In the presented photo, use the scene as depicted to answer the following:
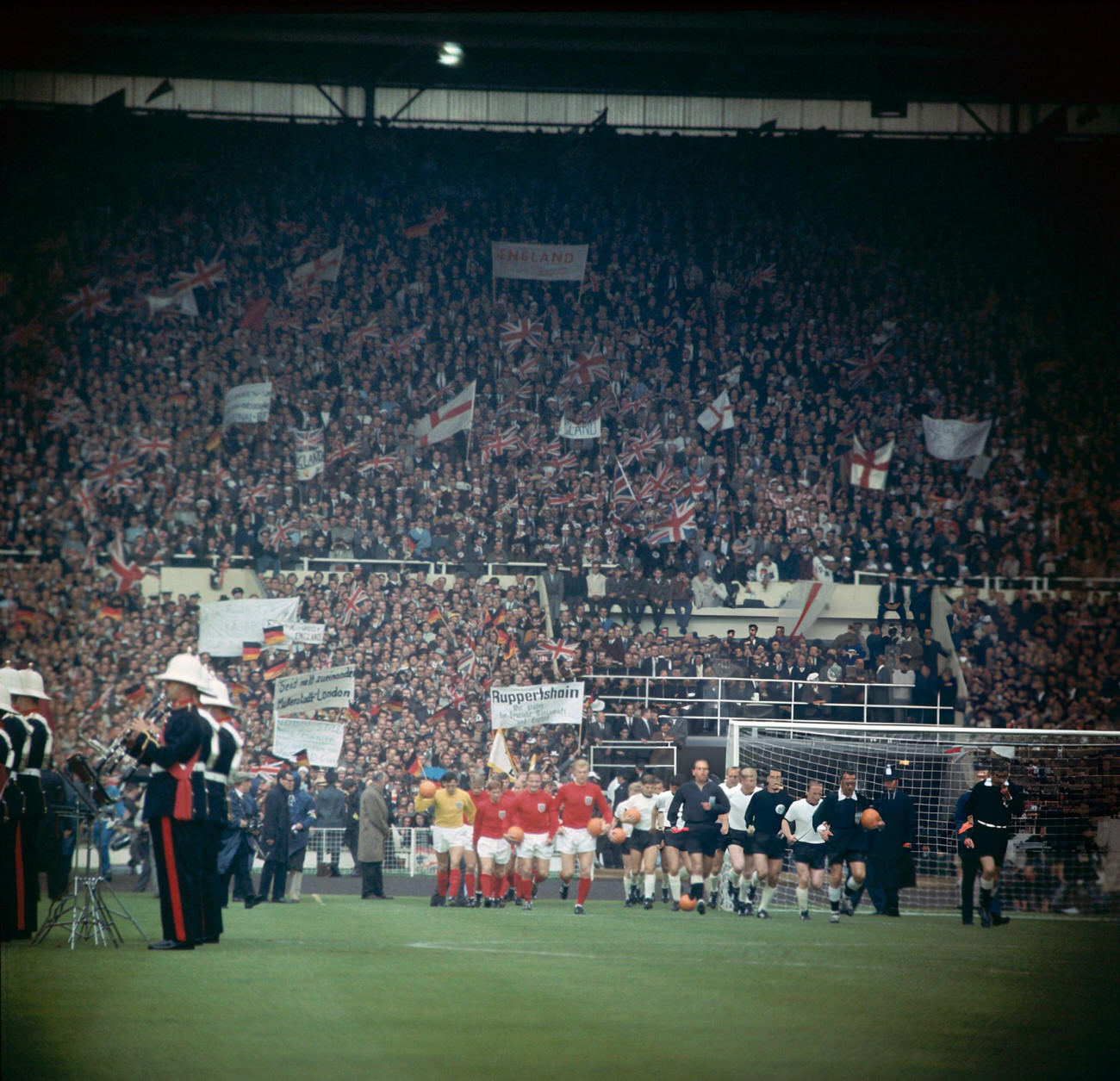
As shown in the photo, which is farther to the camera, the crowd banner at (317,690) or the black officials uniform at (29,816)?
the crowd banner at (317,690)

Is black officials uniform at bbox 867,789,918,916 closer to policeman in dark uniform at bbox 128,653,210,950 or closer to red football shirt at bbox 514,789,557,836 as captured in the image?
red football shirt at bbox 514,789,557,836

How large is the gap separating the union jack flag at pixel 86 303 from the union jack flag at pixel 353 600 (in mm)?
9065

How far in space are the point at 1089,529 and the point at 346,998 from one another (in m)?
20.6

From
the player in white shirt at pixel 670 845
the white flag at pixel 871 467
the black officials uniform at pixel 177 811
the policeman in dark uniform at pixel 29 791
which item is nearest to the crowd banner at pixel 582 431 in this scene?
the white flag at pixel 871 467

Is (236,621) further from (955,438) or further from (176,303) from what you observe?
(955,438)

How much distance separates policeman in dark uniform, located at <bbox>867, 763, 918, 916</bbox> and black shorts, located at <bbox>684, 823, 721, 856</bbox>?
1886mm

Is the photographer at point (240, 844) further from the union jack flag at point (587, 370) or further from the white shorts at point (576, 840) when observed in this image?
the union jack flag at point (587, 370)

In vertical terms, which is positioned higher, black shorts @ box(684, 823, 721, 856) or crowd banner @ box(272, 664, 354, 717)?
crowd banner @ box(272, 664, 354, 717)

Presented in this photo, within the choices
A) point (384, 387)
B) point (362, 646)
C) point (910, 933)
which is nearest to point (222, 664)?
point (362, 646)

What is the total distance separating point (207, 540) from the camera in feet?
85.9

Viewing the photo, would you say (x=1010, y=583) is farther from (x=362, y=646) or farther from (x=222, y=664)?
(x=222, y=664)

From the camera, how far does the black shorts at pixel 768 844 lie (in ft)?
56.8

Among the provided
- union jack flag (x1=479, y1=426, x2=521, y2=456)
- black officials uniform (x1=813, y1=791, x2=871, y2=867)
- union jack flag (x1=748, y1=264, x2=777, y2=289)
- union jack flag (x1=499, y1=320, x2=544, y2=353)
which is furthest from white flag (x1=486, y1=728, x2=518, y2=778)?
union jack flag (x1=748, y1=264, x2=777, y2=289)

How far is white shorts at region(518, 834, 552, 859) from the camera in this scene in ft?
59.2
